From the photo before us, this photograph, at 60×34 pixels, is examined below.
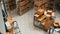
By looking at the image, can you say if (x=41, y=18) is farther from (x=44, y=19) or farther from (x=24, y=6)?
(x=24, y=6)

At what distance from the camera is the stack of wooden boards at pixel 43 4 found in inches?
159

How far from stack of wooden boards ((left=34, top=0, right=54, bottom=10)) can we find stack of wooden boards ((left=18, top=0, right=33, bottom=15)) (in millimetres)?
411

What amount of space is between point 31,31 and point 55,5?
1.67m

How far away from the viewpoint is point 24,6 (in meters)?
4.37

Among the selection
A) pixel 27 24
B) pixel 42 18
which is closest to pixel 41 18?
pixel 42 18

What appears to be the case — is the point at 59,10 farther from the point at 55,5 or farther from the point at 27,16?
the point at 27,16

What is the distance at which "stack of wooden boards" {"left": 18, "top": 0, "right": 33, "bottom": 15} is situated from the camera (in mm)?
4234

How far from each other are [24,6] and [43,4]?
0.69 meters

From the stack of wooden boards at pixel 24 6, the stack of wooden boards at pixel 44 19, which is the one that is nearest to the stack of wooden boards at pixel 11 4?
the stack of wooden boards at pixel 24 6

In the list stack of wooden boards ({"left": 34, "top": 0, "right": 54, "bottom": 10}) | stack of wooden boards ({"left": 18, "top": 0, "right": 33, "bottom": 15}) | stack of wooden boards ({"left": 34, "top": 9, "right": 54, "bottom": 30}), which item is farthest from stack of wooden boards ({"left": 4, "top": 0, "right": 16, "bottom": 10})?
stack of wooden boards ({"left": 34, "top": 9, "right": 54, "bottom": 30})

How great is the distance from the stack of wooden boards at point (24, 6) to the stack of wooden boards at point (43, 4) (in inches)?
16.2

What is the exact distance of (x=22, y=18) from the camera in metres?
4.23

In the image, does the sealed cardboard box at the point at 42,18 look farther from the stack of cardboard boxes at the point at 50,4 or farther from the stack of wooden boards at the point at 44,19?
the stack of cardboard boxes at the point at 50,4

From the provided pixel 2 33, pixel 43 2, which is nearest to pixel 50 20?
pixel 43 2
